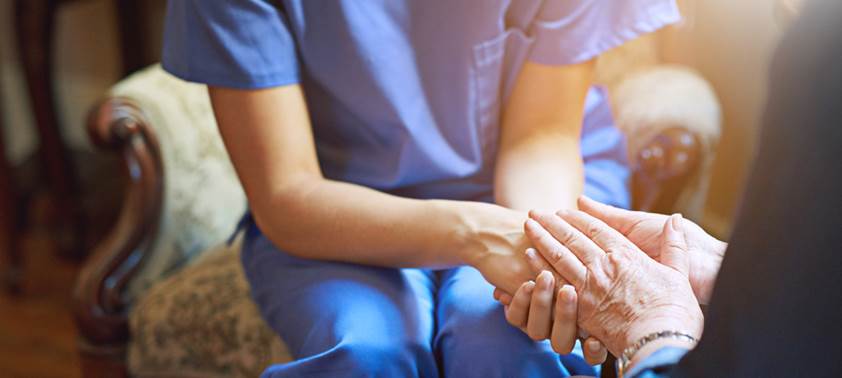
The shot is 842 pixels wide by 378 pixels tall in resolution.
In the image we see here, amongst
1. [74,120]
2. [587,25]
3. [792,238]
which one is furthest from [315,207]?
[74,120]

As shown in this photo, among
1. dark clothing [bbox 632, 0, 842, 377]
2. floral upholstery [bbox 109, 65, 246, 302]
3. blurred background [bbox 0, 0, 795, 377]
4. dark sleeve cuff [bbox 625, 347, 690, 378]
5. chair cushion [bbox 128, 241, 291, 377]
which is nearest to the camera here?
dark clothing [bbox 632, 0, 842, 377]

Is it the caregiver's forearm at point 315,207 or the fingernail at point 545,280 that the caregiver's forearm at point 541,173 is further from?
the fingernail at point 545,280

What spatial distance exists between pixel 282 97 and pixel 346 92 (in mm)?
80

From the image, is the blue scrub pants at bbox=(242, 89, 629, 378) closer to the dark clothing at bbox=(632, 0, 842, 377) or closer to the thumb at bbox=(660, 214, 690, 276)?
the thumb at bbox=(660, 214, 690, 276)

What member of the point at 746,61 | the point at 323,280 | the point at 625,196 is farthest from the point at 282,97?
the point at 746,61

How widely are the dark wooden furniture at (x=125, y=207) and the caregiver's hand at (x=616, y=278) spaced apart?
0.46m

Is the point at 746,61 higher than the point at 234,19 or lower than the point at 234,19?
lower

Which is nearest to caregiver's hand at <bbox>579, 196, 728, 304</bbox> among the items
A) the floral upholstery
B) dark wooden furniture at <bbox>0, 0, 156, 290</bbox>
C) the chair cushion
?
the chair cushion

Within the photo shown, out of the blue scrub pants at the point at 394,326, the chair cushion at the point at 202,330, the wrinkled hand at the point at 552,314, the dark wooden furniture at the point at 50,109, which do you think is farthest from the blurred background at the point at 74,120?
the wrinkled hand at the point at 552,314

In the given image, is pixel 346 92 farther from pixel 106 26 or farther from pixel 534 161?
pixel 106 26

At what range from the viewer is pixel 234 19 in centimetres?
91

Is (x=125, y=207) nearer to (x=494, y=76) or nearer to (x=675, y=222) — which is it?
(x=494, y=76)

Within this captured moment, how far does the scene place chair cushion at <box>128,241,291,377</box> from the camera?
1.15 meters

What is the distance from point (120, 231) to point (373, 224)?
0.52 meters
